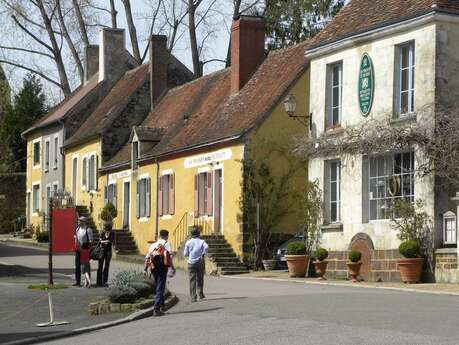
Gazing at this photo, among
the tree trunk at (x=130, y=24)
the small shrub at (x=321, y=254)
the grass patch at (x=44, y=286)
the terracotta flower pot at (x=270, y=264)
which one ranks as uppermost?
the tree trunk at (x=130, y=24)

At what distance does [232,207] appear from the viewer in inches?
1411

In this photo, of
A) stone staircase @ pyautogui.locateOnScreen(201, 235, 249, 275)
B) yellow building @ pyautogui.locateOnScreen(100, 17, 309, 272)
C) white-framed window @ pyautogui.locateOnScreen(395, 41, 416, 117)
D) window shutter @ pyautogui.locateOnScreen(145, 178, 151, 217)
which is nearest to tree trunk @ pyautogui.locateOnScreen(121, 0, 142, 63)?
yellow building @ pyautogui.locateOnScreen(100, 17, 309, 272)

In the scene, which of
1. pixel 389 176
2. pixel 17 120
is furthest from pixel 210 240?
pixel 17 120

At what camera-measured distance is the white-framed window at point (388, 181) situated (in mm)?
27828

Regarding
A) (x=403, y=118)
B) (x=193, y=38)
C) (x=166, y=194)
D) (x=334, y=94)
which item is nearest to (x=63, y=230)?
(x=403, y=118)

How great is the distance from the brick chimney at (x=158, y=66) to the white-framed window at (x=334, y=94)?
1769 cm

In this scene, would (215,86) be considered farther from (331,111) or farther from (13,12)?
(13,12)

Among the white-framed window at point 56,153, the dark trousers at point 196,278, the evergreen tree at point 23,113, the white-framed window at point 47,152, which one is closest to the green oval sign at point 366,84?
the dark trousers at point 196,278

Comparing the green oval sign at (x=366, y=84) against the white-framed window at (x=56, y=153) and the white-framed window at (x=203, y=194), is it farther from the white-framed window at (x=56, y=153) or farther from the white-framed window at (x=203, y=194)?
the white-framed window at (x=56, y=153)

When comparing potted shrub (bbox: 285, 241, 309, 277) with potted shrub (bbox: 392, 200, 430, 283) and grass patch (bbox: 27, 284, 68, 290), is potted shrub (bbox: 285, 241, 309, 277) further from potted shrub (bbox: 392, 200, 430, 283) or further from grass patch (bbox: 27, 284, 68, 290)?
grass patch (bbox: 27, 284, 68, 290)

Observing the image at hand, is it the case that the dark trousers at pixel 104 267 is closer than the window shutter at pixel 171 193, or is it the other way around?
the dark trousers at pixel 104 267

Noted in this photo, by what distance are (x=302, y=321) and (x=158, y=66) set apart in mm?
32838

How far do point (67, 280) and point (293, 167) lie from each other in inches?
358

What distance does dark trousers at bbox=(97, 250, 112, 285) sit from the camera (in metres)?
27.2
